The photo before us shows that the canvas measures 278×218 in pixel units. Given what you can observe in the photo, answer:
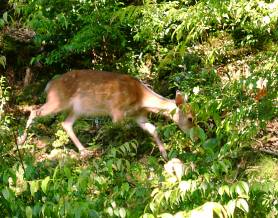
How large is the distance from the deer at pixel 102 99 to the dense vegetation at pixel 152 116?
255 mm

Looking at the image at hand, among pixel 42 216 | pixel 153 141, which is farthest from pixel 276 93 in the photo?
pixel 153 141

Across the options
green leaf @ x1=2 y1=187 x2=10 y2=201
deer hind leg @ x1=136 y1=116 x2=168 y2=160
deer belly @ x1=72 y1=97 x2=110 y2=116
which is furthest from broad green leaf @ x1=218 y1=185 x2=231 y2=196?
deer belly @ x1=72 y1=97 x2=110 y2=116

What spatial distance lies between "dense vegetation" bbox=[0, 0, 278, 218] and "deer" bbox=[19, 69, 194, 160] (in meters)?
0.25

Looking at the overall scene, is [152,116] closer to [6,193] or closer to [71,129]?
[71,129]

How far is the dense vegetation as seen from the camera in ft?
12.3

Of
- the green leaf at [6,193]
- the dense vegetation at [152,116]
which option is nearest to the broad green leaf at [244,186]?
the dense vegetation at [152,116]

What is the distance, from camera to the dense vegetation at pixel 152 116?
3734 mm

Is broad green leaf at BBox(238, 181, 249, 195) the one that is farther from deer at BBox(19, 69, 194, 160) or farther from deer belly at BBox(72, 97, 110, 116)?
deer belly at BBox(72, 97, 110, 116)

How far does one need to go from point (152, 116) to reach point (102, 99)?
3.42 feet

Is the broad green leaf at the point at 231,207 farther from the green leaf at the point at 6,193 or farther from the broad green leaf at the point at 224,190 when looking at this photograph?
the green leaf at the point at 6,193

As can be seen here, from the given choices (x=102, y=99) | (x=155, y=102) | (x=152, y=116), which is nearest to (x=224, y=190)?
(x=155, y=102)

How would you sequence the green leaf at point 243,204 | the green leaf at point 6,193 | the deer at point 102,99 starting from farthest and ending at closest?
1. the deer at point 102,99
2. the green leaf at point 6,193
3. the green leaf at point 243,204

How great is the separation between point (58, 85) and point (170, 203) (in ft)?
21.4

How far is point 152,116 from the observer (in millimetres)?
10227
